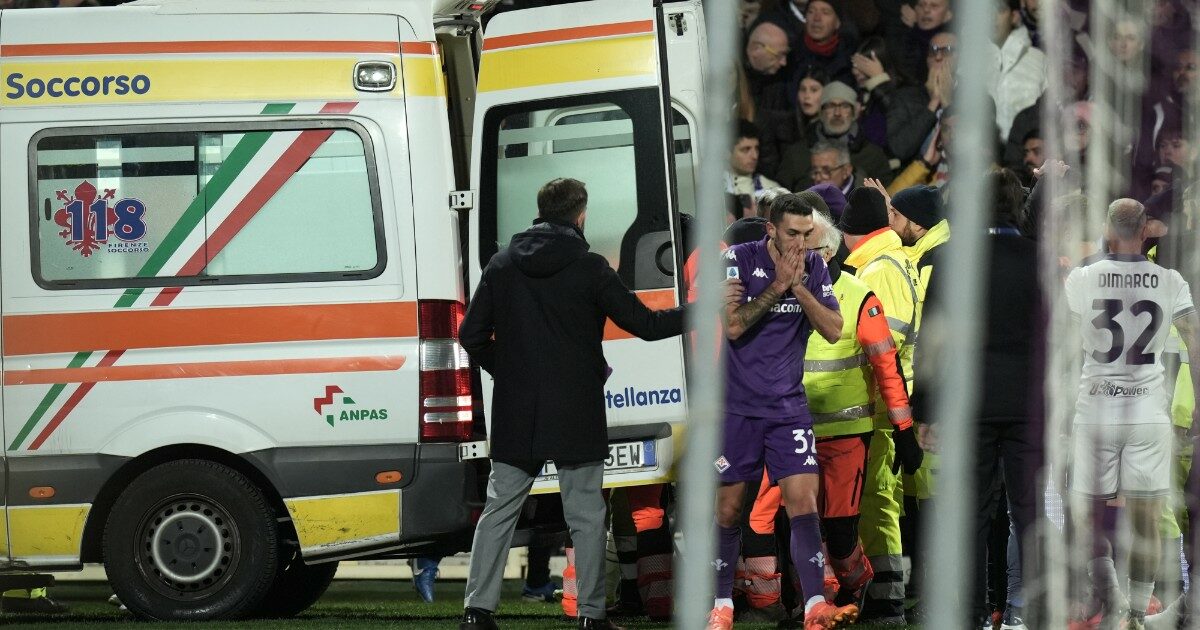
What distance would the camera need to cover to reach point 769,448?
22.4ft

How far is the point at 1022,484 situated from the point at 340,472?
274 cm

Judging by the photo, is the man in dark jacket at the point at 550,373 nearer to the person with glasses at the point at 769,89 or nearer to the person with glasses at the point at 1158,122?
the person with glasses at the point at 1158,122

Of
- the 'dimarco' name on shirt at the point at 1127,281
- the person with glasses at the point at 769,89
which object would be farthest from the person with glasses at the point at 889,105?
the 'dimarco' name on shirt at the point at 1127,281

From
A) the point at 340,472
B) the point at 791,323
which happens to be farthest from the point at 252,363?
the point at 791,323

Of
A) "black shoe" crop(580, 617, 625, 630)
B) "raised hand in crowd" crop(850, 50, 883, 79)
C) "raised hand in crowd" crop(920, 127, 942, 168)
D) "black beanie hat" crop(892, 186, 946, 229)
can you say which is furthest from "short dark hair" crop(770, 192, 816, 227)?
"raised hand in crowd" crop(850, 50, 883, 79)

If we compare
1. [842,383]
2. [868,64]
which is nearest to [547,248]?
[842,383]

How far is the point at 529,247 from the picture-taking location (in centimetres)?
686

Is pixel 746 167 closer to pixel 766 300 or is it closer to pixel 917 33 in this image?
pixel 917 33

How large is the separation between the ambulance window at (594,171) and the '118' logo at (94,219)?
1429mm

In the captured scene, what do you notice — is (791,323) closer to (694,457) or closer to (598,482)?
(598,482)

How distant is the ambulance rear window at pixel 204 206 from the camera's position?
7543 mm

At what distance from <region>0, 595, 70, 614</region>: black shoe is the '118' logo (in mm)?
2123

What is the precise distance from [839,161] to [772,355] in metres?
3.83

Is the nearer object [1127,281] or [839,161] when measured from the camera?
[1127,281]
